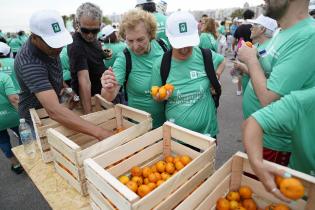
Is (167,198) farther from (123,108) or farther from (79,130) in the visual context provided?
(123,108)

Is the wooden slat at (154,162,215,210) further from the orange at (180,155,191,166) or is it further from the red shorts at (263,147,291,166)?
the red shorts at (263,147,291,166)

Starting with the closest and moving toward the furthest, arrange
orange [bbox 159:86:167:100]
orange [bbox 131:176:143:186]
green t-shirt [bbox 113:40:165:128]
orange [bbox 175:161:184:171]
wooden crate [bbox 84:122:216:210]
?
1. wooden crate [bbox 84:122:216:210]
2. orange [bbox 131:176:143:186]
3. orange [bbox 175:161:184:171]
4. orange [bbox 159:86:167:100]
5. green t-shirt [bbox 113:40:165:128]

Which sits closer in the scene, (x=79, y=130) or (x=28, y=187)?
(x=79, y=130)

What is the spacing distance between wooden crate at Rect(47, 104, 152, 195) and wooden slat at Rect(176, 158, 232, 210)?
679 mm

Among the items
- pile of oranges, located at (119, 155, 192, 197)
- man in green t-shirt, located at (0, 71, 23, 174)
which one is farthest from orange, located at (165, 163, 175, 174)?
man in green t-shirt, located at (0, 71, 23, 174)

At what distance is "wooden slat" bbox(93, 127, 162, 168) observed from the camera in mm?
1541

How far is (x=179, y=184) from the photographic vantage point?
4.52 ft

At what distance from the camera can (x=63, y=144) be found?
1.62 m

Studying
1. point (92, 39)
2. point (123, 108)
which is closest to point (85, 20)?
point (92, 39)

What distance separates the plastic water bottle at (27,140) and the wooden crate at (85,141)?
1.30 ft

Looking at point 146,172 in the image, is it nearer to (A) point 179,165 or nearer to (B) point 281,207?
(A) point 179,165

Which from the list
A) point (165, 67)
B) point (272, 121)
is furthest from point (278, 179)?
point (165, 67)

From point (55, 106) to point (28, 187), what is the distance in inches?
93.4

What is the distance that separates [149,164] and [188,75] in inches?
31.8
